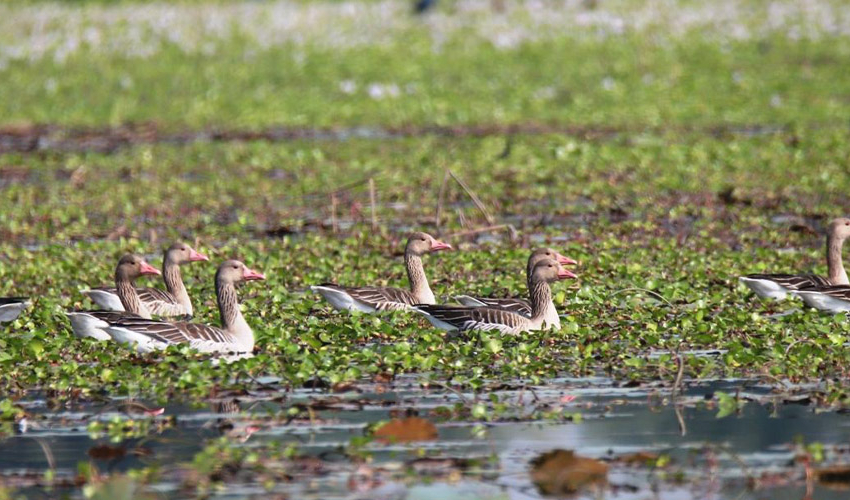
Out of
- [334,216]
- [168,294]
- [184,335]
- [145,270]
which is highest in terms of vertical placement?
[334,216]

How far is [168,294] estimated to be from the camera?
1570 cm

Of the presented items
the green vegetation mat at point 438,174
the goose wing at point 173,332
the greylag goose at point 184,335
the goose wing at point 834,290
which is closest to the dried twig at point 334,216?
the green vegetation mat at point 438,174

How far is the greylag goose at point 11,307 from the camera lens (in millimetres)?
14102

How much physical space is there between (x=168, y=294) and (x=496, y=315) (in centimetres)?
368

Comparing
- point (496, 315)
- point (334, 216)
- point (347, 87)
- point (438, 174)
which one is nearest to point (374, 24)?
point (347, 87)

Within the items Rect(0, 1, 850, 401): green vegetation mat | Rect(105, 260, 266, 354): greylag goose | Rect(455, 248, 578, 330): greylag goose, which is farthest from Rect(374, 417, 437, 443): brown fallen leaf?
Rect(455, 248, 578, 330): greylag goose

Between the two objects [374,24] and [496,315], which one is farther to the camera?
[374,24]

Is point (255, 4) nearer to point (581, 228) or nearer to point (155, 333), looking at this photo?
point (581, 228)

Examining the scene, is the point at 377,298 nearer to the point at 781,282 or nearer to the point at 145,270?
the point at 145,270

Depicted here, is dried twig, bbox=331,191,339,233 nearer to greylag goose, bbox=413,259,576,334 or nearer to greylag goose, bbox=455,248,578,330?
greylag goose, bbox=455,248,578,330

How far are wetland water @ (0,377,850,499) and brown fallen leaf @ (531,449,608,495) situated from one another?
89mm

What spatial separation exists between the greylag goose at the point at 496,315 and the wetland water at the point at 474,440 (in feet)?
5.59

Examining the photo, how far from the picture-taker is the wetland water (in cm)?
911

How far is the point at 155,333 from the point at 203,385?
153 cm
